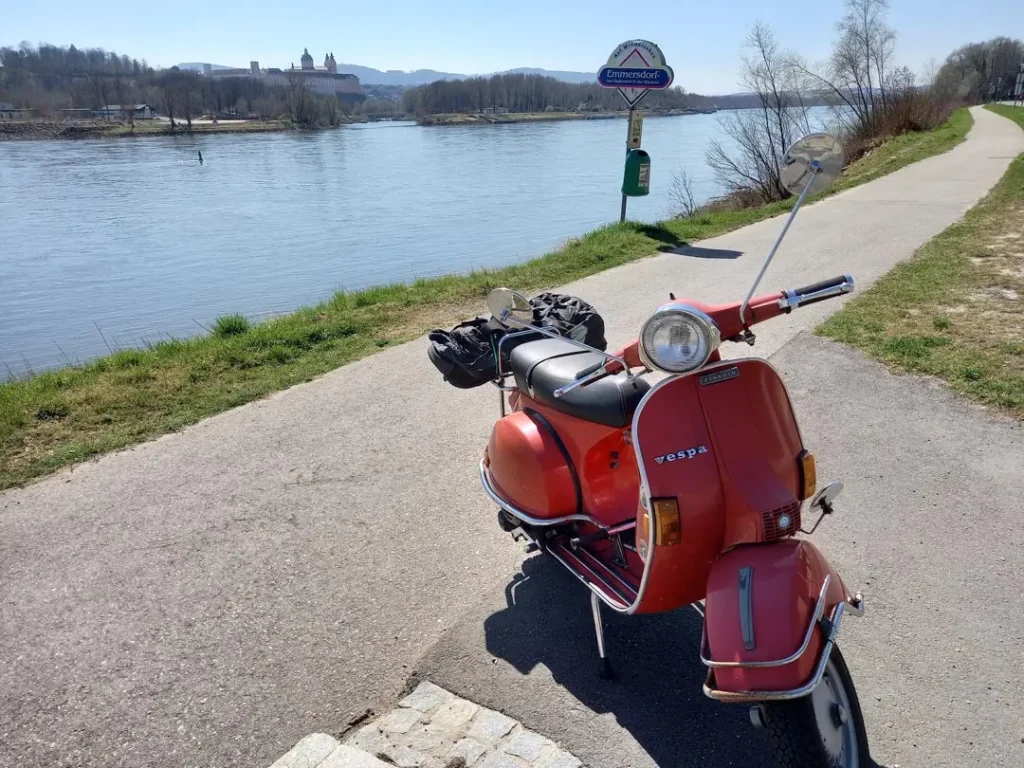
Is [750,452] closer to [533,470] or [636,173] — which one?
[533,470]

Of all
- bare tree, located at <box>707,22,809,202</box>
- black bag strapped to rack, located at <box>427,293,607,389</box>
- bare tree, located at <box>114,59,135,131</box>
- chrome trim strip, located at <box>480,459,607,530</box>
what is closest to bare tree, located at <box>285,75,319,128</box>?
bare tree, located at <box>114,59,135,131</box>

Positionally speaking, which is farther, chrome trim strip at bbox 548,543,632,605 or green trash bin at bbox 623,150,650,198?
green trash bin at bbox 623,150,650,198

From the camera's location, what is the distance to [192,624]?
302 cm

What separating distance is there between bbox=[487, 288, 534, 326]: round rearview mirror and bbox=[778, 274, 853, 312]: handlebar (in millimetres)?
1106

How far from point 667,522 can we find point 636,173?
31.8 ft

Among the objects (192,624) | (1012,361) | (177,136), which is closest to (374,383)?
(192,624)

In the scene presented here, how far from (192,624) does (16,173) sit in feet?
117

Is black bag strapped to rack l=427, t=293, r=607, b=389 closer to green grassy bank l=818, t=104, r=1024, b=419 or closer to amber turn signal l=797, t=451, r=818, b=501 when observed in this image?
amber turn signal l=797, t=451, r=818, b=501

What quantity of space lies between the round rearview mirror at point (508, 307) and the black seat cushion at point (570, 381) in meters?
0.12

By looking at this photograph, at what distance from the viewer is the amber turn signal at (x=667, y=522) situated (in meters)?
2.26

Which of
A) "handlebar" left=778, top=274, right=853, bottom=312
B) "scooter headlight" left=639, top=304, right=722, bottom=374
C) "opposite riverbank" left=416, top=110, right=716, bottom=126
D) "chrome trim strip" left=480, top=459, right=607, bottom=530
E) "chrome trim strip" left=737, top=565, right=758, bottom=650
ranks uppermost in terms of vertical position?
"handlebar" left=778, top=274, right=853, bottom=312

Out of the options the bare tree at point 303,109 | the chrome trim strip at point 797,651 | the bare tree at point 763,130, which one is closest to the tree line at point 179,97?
the bare tree at point 303,109

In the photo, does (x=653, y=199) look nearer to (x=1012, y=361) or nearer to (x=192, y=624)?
(x=1012, y=361)

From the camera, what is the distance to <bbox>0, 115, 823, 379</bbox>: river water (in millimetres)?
11789
